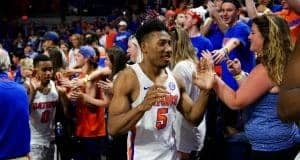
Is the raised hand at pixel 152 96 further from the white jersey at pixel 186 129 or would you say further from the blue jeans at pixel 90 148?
the blue jeans at pixel 90 148

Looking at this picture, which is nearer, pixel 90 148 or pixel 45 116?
pixel 45 116

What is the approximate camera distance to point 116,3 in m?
27.5

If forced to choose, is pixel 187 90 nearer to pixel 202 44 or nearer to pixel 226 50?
pixel 226 50

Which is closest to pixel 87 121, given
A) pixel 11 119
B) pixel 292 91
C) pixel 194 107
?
pixel 11 119

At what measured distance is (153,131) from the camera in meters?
4.61

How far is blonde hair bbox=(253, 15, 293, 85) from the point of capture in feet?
14.2

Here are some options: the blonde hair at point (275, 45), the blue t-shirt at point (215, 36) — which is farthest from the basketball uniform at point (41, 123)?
the blonde hair at point (275, 45)

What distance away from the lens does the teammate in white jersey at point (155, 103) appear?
Result: 4.47 m

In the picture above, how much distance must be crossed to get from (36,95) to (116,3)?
2092 cm

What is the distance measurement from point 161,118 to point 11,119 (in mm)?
1192

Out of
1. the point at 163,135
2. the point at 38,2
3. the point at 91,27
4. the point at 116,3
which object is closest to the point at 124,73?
the point at 163,135

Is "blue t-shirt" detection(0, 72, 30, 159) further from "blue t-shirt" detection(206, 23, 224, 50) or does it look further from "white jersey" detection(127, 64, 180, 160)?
"blue t-shirt" detection(206, 23, 224, 50)

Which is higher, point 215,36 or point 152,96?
point 215,36

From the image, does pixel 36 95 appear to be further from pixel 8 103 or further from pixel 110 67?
pixel 8 103
